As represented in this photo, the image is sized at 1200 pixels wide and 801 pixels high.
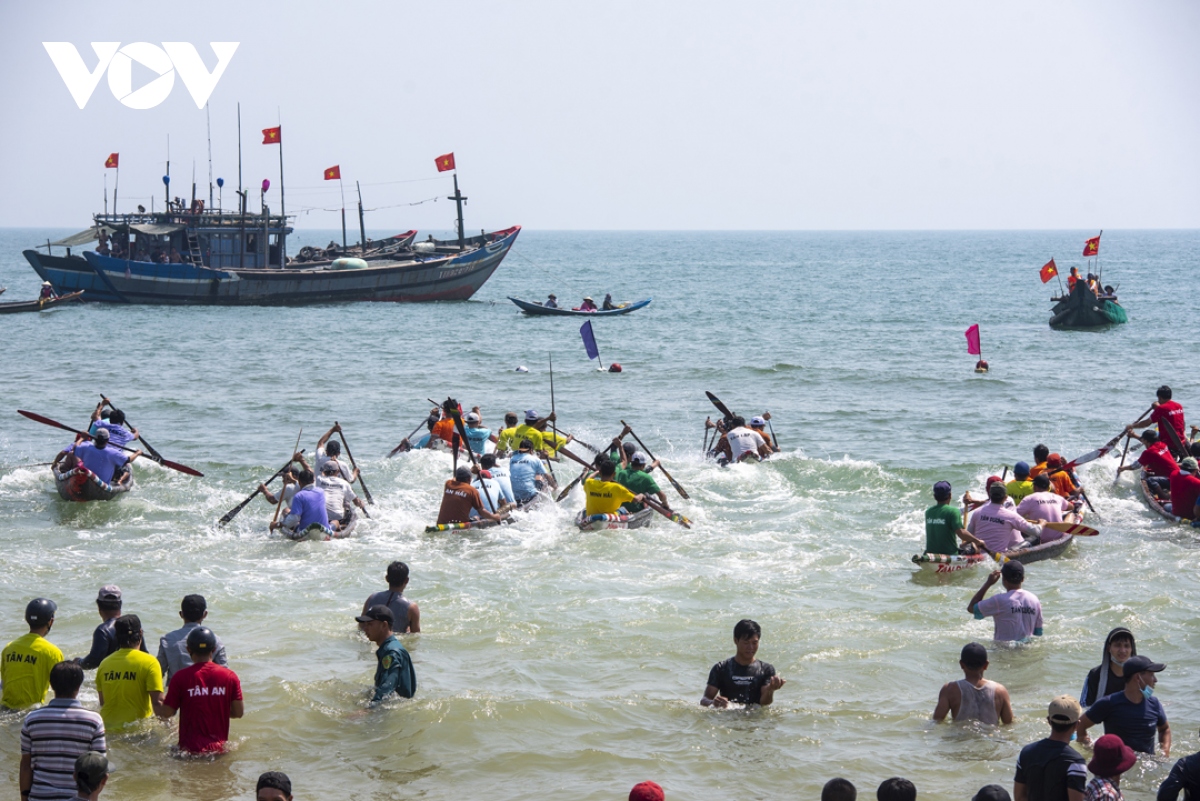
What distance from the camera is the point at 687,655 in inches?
429

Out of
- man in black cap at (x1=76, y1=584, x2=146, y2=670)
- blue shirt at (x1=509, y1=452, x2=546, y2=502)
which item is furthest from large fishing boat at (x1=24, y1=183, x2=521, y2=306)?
man in black cap at (x1=76, y1=584, x2=146, y2=670)

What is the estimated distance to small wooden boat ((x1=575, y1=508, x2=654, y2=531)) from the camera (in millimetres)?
15102

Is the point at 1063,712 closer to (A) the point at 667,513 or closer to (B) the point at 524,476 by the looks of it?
(A) the point at 667,513

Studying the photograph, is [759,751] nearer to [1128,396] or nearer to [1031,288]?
[1128,396]

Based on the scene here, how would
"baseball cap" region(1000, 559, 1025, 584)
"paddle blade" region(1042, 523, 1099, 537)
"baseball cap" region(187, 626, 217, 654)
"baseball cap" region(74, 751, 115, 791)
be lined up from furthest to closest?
"paddle blade" region(1042, 523, 1099, 537) < "baseball cap" region(1000, 559, 1025, 584) < "baseball cap" region(187, 626, 217, 654) < "baseball cap" region(74, 751, 115, 791)

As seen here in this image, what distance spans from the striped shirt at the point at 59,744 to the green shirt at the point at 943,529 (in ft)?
29.2

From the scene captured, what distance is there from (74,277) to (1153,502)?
170ft

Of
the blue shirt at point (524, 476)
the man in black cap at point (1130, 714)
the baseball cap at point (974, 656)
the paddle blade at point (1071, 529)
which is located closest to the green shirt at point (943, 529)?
the paddle blade at point (1071, 529)

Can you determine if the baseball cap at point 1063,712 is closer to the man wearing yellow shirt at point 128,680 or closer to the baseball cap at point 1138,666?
the baseball cap at point 1138,666

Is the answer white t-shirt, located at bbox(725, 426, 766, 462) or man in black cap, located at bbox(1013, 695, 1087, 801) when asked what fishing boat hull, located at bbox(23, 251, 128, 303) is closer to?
white t-shirt, located at bbox(725, 426, 766, 462)

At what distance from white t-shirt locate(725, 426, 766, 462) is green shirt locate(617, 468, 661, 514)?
4131 millimetres

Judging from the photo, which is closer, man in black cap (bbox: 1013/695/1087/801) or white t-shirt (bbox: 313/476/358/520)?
man in black cap (bbox: 1013/695/1087/801)

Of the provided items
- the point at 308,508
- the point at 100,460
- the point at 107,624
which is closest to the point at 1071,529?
the point at 308,508

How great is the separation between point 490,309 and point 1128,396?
117 feet
